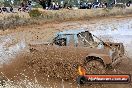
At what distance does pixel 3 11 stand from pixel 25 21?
6610 mm

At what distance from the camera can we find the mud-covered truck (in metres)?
12.4

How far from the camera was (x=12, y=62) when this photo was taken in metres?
15.1

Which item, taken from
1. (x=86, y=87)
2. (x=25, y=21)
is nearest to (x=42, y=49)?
(x=86, y=87)

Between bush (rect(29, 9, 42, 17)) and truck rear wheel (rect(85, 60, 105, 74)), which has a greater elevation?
truck rear wheel (rect(85, 60, 105, 74))

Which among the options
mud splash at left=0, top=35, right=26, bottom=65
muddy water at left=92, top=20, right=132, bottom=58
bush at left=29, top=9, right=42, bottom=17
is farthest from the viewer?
bush at left=29, top=9, right=42, bottom=17

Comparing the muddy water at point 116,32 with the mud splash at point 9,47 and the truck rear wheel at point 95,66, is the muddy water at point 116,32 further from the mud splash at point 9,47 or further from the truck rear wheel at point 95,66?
the truck rear wheel at point 95,66

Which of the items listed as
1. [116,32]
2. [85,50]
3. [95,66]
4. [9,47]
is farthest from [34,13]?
[95,66]

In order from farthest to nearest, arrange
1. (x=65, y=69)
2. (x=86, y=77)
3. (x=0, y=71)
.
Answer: (x=0, y=71) → (x=65, y=69) → (x=86, y=77)

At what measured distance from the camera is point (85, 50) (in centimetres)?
1282

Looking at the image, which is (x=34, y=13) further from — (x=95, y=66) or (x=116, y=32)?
(x=95, y=66)

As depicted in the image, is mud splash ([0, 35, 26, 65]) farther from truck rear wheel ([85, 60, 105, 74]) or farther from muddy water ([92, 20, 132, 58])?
muddy water ([92, 20, 132, 58])

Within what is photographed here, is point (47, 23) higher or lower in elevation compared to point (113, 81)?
lower

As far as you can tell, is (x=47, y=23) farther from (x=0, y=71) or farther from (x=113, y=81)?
(x=113, y=81)

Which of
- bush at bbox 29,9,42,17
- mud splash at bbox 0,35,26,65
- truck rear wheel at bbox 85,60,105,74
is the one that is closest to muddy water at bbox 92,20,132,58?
mud splash at bbox 0,35,26,65
